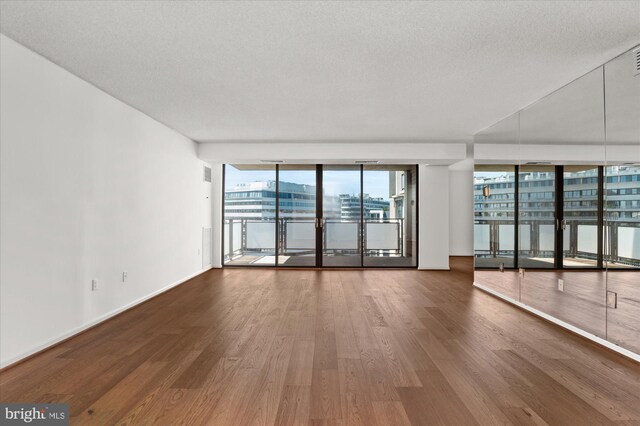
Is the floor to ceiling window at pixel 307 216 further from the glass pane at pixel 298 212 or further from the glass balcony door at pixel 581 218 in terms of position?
the glass balcony door at pixel 581 218

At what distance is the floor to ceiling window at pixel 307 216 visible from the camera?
24.9 ft

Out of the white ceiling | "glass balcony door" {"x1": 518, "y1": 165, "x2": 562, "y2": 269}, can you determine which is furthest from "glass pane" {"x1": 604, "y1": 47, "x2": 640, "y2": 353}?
"glass balcony door" {"x1": 518, "y1": 165, "x2": 562, "y2": 269}

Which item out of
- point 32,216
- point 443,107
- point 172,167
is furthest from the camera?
point 172,167

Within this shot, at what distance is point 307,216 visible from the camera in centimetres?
761

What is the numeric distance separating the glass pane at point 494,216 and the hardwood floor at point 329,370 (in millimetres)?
949

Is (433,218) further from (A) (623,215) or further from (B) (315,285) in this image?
(A) (623,215)

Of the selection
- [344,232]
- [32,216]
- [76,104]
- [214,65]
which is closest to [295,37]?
[214,65]

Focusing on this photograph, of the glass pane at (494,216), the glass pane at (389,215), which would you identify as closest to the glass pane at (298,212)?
the glass pane at (389,215)

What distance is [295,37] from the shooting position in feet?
8.69

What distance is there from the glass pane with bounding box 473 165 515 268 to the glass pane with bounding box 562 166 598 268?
1027 mm

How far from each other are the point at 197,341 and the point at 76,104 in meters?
2.54

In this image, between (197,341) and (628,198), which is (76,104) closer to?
(197,341)

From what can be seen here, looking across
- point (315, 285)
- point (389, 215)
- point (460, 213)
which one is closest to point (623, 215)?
point (315, 285)

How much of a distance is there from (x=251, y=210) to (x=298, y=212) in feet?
3.32
